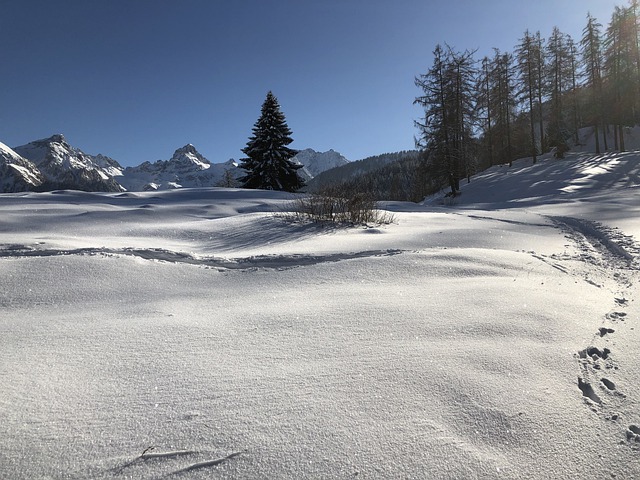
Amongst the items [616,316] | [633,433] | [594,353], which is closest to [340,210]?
[616,316]

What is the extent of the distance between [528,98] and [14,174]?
237 m

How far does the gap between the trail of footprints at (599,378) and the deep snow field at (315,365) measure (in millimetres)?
11

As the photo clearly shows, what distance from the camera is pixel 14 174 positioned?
181 m

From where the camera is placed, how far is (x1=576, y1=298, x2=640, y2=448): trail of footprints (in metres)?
1.68

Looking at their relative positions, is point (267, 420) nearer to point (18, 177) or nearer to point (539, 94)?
point (539, 94)

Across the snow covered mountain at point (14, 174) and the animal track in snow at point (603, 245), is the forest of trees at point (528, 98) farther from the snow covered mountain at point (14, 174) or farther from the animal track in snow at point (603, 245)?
the snow covered mountain at point (14, 174)

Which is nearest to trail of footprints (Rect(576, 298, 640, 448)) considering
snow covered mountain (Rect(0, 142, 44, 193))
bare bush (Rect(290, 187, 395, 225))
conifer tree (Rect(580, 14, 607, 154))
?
bare bush (Rect(290, 187, 395, 225))

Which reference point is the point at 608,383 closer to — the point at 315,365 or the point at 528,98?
the point at 315,365

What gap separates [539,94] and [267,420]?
31.7 m

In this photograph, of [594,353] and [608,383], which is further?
[594,353]

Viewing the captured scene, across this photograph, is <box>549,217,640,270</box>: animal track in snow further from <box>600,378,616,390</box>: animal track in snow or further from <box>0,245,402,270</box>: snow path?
<box>600,378,616,390</box>: animal track in snow

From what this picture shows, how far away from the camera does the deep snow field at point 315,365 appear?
146 centimetres

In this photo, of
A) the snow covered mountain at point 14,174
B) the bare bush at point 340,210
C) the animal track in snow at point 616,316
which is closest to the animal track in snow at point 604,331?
the animal track in snow at point 616,316

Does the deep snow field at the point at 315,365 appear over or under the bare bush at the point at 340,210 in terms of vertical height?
under
